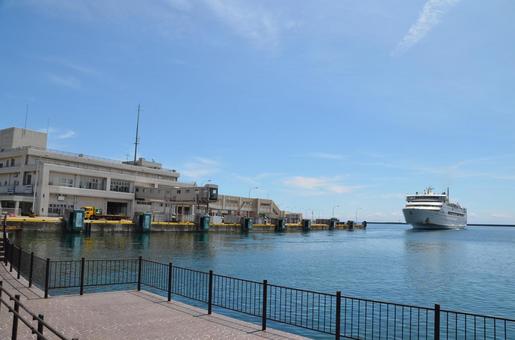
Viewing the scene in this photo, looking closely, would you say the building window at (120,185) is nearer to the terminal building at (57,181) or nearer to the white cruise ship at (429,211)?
A: the terminal building at (57,181)

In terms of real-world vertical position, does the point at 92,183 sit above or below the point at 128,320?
above

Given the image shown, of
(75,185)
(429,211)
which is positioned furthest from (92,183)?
(429,211)

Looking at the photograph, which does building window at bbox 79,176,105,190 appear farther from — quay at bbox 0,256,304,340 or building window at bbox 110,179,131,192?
quay at bbox 0,256,304,340

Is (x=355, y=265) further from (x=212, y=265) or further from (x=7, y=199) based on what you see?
(x=7, y=199)

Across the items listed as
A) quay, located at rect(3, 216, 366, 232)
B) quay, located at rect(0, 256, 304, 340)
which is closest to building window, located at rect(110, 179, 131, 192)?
quay, located at rect(3, 216, 366, 232)

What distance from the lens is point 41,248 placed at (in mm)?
42406

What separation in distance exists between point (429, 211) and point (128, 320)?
146 metres

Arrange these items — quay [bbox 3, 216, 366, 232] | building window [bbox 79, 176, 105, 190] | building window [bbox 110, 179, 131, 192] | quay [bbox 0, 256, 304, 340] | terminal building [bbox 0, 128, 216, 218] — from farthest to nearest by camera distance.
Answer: building window [bbox 110, 179, 131, 192]
building window [bbox 79, 176, 105, 190]
terminal building [bbox 0, 128, 216, 218]
quay [bbox 3, 216, 366, 232]
quay [bbox 0, 256, 304, 340]

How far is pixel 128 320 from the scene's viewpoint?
11.3 m

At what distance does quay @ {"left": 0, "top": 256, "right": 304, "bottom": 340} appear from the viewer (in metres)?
10.0

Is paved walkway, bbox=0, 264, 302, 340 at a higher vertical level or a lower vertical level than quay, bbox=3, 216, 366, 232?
higher

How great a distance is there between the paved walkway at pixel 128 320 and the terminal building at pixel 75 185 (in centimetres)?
6628

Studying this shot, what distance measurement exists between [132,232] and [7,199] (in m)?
22.9

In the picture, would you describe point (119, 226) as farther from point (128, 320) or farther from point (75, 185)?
point (128, 320)
